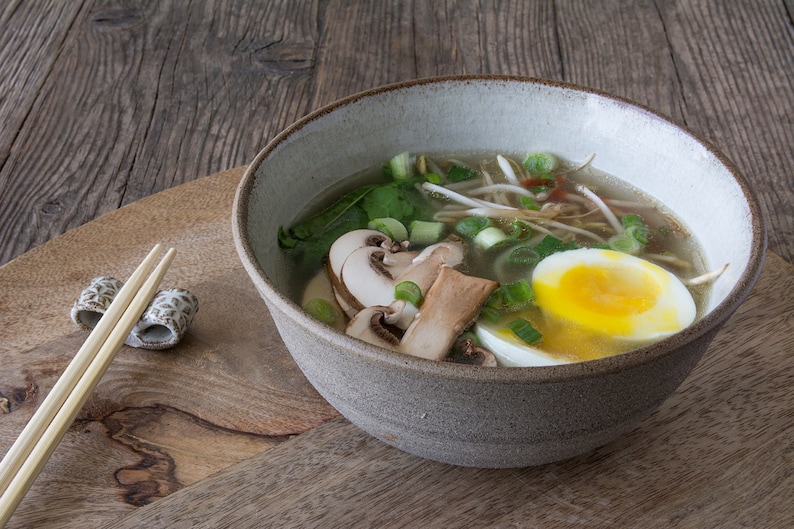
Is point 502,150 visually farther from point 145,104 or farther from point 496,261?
point 145,104

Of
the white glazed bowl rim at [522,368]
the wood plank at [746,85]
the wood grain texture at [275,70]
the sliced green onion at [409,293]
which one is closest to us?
the white glazed bowl rim at [522,368]

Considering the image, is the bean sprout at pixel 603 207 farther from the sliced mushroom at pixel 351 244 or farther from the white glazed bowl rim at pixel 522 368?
the sliced mushroom at pixel 351 244

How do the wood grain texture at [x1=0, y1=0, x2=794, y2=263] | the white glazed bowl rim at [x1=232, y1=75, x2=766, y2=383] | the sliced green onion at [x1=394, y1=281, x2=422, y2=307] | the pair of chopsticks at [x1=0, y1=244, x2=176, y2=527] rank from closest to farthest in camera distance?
the white glazed bowl rim at [x1=232, y1=75, x2=766, y2=383] < the pair of chopsticks at [x1=0, y1=244, x2=176, y2=527] < the sliced green onion at [x1=394, y1=281, x2=422, y2=307] < the wood grain texture at [x1=0, y1=0, x2=794, y2=263]

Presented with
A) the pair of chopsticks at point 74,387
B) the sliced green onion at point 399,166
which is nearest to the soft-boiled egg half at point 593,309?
the sliced green onion at point 399,166

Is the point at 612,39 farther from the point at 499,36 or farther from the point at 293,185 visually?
the point at 293,185

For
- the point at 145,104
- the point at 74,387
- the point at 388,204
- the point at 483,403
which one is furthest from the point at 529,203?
the point at 145,104

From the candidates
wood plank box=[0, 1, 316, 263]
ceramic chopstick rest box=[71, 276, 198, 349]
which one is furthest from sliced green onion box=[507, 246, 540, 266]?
wood plank box=[0, 1, 316, 263]

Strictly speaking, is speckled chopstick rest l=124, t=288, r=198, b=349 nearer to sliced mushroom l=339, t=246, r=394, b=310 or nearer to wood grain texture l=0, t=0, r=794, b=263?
sliced mushroom l=339, t=246, r=394, b=310
